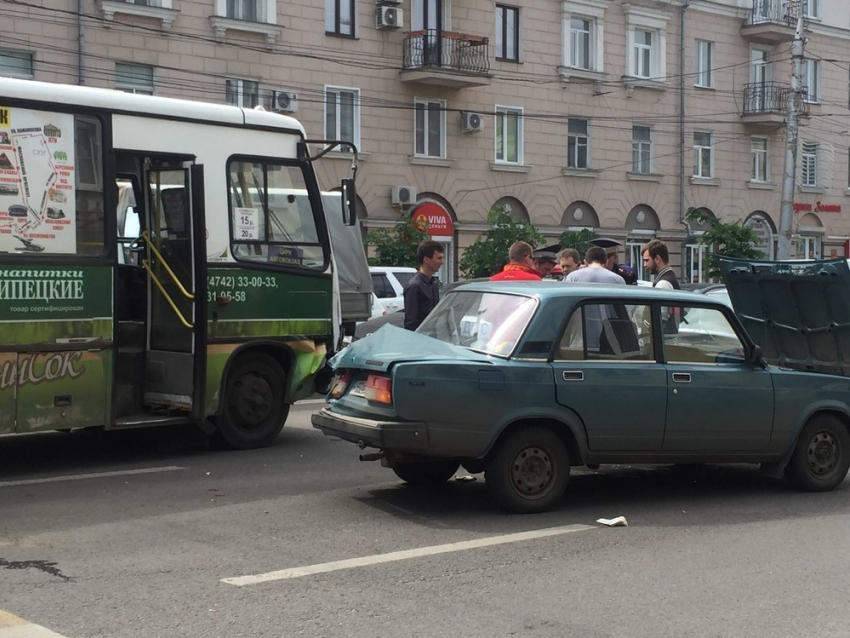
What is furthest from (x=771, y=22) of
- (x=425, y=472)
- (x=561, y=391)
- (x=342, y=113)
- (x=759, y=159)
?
(x=561, y=391)

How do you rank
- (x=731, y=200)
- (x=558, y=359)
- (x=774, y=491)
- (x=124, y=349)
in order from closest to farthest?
(x=558, y=359)
(x=774, y=491)
(x=124, y=349)
(x=731, y=200)

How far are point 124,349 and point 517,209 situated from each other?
82.6ft

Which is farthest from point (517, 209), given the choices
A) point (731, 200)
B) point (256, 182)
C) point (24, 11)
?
point (256, 182)

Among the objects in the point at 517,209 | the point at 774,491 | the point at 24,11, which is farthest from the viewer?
the point at 517,209

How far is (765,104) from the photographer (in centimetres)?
4078

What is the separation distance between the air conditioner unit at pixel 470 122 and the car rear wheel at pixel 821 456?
2464cm

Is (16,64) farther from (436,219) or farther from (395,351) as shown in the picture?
(395,351)

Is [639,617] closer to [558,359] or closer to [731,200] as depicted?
[558,359]

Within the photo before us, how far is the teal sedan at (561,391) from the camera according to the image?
7766mm

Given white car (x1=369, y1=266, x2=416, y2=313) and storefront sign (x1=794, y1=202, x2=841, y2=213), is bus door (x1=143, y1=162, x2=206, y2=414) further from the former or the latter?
storefront sign (x1=794, y1=202, x2=841, y2=213)

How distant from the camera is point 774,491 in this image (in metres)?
9.25

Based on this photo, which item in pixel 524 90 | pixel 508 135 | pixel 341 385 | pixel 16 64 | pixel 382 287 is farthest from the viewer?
pixel 524 90

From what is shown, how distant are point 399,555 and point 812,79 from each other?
40415mm

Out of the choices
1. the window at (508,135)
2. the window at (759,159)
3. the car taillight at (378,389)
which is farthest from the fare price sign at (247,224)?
the window at (759,159)
